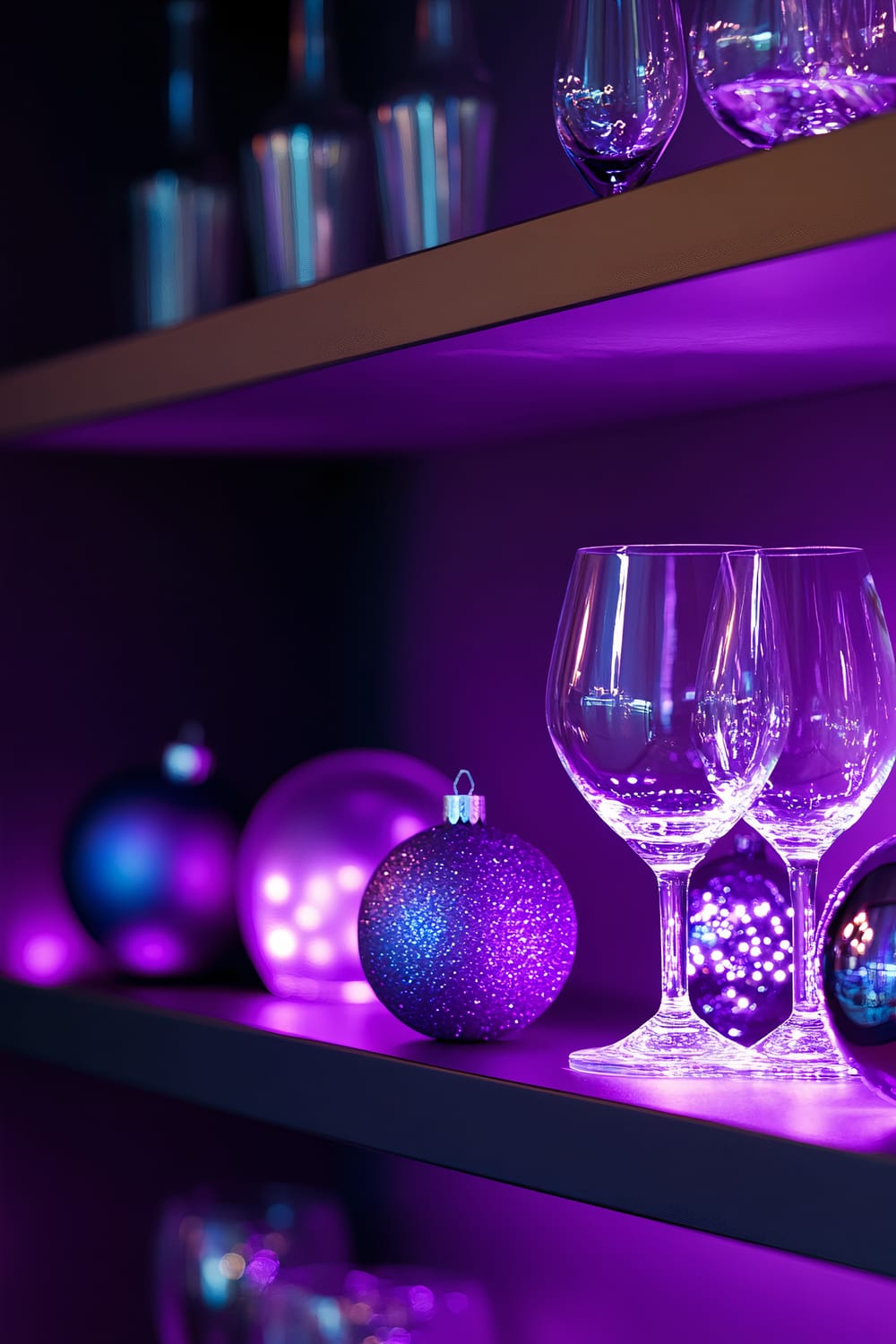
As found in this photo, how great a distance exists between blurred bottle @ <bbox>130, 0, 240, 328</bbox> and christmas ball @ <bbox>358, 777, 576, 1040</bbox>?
0.47 metres

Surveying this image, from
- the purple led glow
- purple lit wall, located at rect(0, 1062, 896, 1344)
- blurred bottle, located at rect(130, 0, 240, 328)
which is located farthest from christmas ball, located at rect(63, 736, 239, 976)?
blurred bottle, located at rect(130, 0, 240, 328)

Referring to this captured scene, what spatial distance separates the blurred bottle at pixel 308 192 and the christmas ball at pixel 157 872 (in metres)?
0.34

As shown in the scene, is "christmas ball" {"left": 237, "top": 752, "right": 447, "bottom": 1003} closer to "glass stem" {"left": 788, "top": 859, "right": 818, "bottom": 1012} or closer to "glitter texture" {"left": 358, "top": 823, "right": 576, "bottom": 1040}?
"glitter texture" {"left": 358, "top": 823, "right": 576, "bottom": 1040}

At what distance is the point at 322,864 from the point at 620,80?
480 millimetres

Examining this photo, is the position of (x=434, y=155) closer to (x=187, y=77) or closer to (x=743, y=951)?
(x=187, y=77)

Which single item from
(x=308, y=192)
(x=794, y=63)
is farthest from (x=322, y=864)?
(x=794, y=63)

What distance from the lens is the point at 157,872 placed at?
1139 millimetres

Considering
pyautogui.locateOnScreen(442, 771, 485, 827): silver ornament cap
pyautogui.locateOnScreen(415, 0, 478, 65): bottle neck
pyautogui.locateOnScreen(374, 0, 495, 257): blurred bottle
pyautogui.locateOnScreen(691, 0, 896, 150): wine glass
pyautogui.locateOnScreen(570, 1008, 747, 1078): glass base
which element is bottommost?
pyautogui.locateOnScreen(570, 1008, 747, 1078): glass base

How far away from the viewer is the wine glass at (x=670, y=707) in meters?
0.78

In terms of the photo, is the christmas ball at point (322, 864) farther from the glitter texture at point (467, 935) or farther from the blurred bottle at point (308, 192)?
the blurred bottle at point (308, 192)

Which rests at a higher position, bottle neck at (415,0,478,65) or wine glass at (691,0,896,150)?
bottle neck at (415,0,478,65)

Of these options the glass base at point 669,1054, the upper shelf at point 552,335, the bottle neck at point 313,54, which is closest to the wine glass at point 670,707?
the glass base at point 669,1054

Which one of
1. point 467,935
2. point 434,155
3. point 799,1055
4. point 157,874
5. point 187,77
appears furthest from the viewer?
point 187,77

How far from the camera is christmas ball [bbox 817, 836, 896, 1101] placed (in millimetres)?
677
